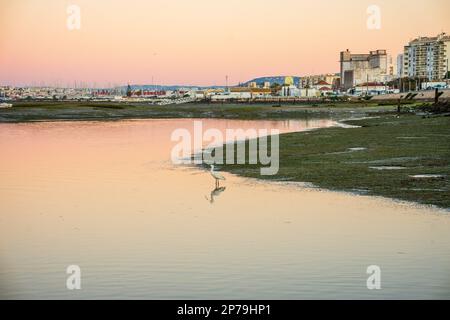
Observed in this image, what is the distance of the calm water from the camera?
10.0 metres

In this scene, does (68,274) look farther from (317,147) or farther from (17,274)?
(317,147)

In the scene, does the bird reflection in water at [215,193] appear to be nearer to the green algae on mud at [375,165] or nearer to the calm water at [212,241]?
the calm water at [212,241]

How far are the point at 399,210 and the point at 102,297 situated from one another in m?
7.64

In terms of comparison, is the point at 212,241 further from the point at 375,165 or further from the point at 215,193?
the point at 375,165

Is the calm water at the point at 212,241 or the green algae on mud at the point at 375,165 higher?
the green algae on mud at the point at 375,165

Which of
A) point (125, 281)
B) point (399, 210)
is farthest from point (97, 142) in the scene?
point (125, 281)

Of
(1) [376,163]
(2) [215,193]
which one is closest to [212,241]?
(2) [215,193]

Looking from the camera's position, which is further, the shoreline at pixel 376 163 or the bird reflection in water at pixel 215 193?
the bird reflection in water at pixel 215 193

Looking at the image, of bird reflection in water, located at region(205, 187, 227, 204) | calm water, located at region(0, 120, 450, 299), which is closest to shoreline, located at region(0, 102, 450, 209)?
calm water, located at region(0, 120, 450, 299)

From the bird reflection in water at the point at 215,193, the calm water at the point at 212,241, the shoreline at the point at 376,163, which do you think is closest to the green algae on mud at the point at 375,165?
the shoreline at the point at 376,163

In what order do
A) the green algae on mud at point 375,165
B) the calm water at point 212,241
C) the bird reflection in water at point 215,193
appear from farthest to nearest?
1. the bird reflection in water at point 215,193
2. the green algae on mud at point 375,165
3. the calm water at point 212,241

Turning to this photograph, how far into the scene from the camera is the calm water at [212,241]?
10000 mm

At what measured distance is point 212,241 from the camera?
12711 millimetres

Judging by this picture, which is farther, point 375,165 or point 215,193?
point 375,165
